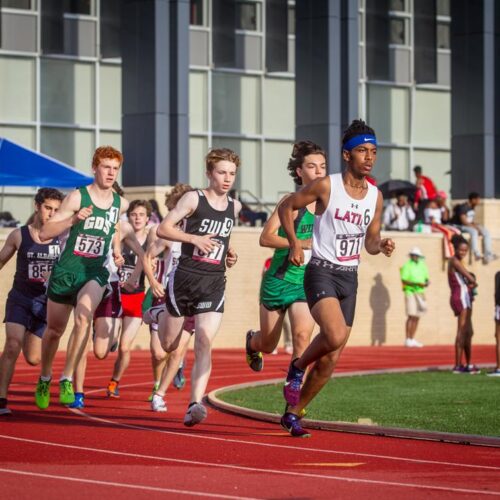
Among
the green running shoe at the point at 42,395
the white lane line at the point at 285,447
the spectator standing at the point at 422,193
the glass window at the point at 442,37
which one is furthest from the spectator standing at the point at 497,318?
the glass window at the point at 442,37

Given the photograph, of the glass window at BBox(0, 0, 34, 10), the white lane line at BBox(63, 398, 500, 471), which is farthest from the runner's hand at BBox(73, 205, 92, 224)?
the glass window at BBox(0, 0, 34, 10)

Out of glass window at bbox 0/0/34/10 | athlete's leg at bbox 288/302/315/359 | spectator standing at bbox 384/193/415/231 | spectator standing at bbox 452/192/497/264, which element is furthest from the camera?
glass window at bbox 0/0/34/10

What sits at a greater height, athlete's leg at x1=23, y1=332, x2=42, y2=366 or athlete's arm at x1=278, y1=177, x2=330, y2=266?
athlete's arm at x1=278, y1=177, x2=330, y2=266

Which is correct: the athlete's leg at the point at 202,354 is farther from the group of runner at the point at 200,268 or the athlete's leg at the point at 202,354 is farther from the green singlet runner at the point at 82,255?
the green singlet runner at the point at 82,255

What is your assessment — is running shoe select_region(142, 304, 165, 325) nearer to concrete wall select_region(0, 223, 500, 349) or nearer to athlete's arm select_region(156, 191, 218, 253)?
athlete's arm select_region(156, 191, 218, 253)

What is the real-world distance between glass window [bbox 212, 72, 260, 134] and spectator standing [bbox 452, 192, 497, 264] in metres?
8.84

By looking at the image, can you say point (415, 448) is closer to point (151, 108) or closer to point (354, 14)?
point (151, 108)

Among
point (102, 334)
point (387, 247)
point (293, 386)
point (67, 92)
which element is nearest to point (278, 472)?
point (293, 386)

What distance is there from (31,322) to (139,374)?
6510mm

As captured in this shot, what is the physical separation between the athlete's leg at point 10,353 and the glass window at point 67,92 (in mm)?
23677

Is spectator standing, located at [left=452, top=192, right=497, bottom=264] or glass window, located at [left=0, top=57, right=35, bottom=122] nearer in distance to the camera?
spectator standing, located at [left=452, top=192, right=497, bottom=264]

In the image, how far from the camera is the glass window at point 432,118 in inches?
1735

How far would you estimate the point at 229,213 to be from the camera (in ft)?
42.2

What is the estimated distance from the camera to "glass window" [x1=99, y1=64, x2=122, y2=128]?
38094mm
